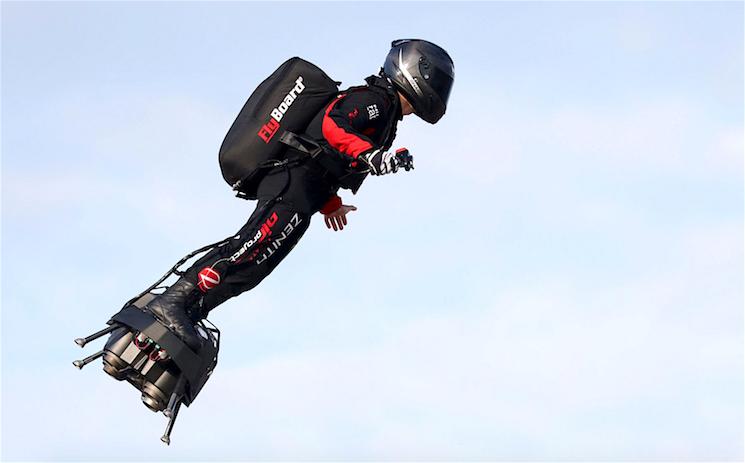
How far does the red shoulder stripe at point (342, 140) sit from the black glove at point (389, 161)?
0.62 ft

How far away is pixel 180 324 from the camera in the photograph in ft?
35.5

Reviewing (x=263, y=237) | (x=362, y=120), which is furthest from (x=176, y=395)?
(x=362, y=120)

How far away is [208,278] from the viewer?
11.0 m

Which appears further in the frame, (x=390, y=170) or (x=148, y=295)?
(x=148, y=295)

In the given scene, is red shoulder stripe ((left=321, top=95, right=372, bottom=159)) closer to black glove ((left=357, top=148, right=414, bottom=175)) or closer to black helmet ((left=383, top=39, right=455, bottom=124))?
black glove ((left=357, top=148, right=414, bottom=175))

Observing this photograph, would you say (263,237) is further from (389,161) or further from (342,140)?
(389,161)

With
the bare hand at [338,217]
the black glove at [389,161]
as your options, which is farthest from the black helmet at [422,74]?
the bare hand at [338,217]

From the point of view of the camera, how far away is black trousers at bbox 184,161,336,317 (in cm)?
1102

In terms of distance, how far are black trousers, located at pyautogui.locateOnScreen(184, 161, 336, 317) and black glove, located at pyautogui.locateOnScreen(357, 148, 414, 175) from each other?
0.93 meters

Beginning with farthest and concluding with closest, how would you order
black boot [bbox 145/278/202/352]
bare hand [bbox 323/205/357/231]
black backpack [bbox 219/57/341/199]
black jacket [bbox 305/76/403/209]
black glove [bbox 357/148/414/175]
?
bare hand [bbox 323/205/357/231] < black backpack [bbox 219/57/341/199] < black boot [bbox 145/278/202/352] < black jacket [bbox 305/76/403/209] < black glove [bbox 357/148/414/175]

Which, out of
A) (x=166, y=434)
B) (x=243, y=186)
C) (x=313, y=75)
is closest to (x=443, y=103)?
(x=313, y=75)

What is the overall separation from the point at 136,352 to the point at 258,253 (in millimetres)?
1554

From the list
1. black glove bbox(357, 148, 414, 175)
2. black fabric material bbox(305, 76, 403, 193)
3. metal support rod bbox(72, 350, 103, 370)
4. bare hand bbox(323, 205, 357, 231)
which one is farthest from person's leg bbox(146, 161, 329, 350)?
bare hand bbox(323, 205, 357, 231)

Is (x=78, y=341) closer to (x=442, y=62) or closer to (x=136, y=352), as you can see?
(x=136, y=352)
